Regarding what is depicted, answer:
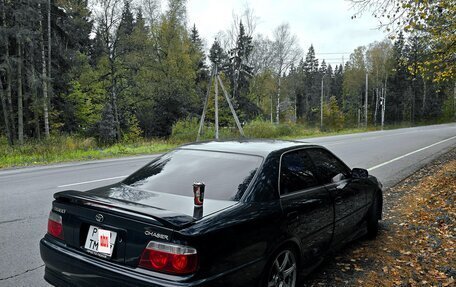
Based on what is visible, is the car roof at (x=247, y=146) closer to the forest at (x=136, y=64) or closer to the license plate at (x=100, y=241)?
the license plate at (x=100, y=241)

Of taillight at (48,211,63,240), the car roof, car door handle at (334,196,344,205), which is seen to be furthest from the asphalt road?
car door handle at (334,196,344,205)

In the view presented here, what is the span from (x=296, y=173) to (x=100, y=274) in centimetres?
206

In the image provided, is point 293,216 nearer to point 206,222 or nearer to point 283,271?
point 283,271

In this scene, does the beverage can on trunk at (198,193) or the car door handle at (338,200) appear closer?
the beverage can on trunk at (198,193)

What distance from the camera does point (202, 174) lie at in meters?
3.35

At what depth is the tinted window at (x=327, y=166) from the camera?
4.03m

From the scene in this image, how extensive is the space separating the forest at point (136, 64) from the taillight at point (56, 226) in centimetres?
759

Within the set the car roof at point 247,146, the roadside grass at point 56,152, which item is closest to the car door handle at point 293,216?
the car roof at point 247,146

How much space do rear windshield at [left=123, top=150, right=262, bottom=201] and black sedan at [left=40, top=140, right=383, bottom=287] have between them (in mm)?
11

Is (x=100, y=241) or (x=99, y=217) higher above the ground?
(x=99, y=217)

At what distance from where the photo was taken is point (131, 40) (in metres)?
27.5

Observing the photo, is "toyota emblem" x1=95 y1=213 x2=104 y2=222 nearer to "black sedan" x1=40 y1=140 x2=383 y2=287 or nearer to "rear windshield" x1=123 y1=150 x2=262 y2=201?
"black sedan" x1=40 y1=140 x2=383 y2=287

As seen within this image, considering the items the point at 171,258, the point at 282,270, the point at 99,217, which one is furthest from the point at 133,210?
the point at 282,270

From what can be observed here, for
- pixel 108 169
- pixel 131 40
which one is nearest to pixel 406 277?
pixel 108 169
